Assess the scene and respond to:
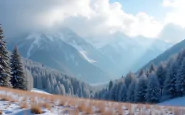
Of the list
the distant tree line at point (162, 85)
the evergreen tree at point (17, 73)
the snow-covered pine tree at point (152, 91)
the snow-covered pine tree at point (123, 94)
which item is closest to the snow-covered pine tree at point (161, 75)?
the distant tree line at point (162, 85)

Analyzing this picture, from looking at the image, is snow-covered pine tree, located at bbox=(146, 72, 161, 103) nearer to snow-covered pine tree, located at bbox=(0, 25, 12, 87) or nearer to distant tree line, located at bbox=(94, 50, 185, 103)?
distant tree line, located at bbox=(94, 50, 185, 103)

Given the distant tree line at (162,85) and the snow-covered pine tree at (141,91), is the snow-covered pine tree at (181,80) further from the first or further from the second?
the snow-covered pine tree at (141,91)

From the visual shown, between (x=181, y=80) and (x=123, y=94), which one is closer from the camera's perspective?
(x=181, y=80)

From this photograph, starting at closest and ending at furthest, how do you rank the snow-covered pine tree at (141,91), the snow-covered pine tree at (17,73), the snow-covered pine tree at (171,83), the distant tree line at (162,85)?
the snow-covered pine tree at (17,73)
the distant tree line at (162,85)
the snow-covered pine tree at (171,83)
the snow-covered pine tree at (141,91)

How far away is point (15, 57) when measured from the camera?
48844 millimetres

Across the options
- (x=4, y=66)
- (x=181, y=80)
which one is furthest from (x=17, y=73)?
(x=181, y=80)

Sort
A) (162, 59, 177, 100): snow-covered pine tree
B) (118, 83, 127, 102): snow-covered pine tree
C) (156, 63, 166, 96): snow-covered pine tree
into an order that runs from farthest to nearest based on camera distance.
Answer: (118, 83, 127, 102): snow-covered pine tree
(156, 63, 166, 96): snow-covered pine tree
(162, 59, 177, 100): snow-covered pine tree

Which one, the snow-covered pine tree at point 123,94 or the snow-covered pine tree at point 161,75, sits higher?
the snow-covered pine tree at point 161,75

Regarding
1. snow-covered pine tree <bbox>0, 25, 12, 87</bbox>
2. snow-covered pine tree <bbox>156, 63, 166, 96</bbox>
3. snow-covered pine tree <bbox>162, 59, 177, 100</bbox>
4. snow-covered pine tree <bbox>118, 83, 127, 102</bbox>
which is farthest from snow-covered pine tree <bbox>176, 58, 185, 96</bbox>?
snow-covered pine tree <bbox>0, 25, 12, 87</bbox>

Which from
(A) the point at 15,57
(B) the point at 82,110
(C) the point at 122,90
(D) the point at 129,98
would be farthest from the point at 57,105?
(C) the point at 122,90

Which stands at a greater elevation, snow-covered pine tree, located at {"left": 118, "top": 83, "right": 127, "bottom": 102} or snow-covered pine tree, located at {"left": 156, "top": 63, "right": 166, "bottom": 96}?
snow-covered pine tree, located at {"left": 156, "top": 63, "right": 166, "bottom": 96}

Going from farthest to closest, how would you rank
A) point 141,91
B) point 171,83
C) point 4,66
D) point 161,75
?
1. point 161,75
2. point 141,91
3. point 171,83
4. point 4,66

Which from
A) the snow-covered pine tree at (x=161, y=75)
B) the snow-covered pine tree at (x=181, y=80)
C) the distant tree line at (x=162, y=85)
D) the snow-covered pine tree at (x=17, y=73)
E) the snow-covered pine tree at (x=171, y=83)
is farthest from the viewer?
the snow-covered pine tree at (x=161, y=75)

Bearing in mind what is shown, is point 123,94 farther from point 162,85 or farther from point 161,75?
point 162,85
